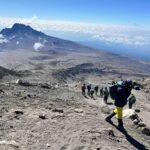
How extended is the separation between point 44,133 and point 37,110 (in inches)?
168

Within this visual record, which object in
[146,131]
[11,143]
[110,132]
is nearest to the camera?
[11,143]

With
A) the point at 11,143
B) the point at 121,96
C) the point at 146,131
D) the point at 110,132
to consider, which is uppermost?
the point at 121,96

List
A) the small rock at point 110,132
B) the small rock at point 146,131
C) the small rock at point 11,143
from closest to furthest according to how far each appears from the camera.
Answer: the small rock at point 11,143 < the small rock at point 110,132 < the small rock at point 146,131

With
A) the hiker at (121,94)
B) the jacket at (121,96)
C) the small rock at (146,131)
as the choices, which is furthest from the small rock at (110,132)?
the small rock at (146,131)

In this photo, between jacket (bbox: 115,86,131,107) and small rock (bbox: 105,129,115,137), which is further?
jacket (bbox: 115,86,131,107)

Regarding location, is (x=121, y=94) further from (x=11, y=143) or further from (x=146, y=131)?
(x=11, y=143)

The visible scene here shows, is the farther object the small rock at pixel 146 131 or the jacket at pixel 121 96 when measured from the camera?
the small rock at pixel 146 131

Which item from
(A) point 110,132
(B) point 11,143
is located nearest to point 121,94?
(A) point 110,132

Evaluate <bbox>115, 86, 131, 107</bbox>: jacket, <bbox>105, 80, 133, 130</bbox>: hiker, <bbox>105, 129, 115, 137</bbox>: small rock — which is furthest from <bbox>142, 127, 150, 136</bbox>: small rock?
<bbox>105, 129, 115, 137</bbox>: small rock

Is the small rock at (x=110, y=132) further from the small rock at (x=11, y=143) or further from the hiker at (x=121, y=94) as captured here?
the small rock at (x=11, y=143)

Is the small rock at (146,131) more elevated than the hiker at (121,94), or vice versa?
the hiker at (121,94)

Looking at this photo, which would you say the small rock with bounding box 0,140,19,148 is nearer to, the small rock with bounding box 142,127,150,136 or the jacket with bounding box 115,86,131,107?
the jacket with bounding box 115,86,131,107

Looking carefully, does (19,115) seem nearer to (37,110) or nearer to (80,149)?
(37,110)

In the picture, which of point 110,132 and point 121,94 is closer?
point 110,132
